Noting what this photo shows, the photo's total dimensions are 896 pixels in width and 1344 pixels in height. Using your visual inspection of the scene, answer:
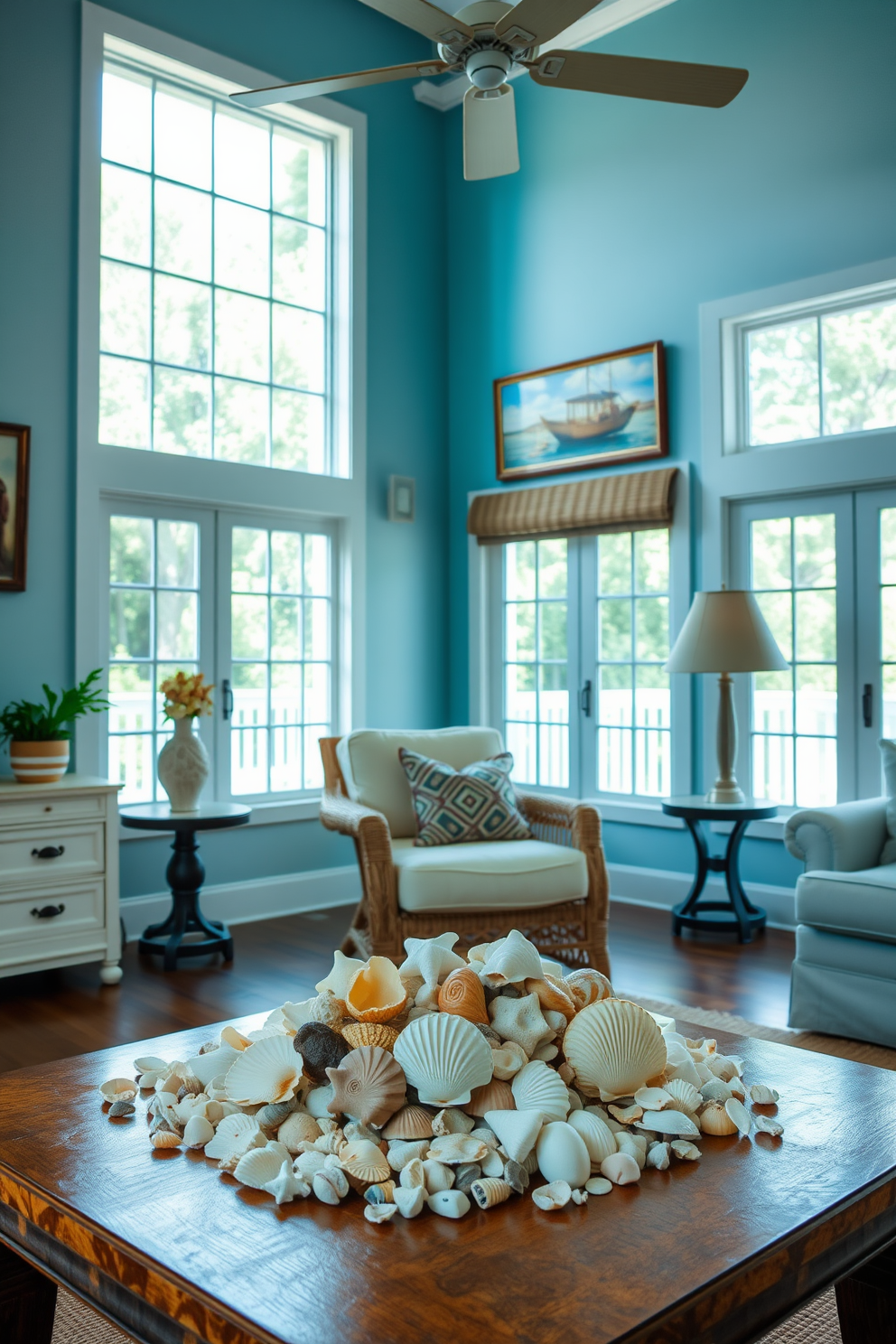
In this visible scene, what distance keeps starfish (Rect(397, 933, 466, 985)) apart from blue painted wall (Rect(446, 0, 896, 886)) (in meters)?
3.34

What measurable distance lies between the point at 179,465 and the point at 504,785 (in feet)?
6.58

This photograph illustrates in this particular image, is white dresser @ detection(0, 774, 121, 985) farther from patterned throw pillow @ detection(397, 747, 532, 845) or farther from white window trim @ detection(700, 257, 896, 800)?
white window trim @ detection(700, 257, 896, 800)

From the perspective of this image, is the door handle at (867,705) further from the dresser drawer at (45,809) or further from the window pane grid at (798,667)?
the dresser drawer at (45,809)

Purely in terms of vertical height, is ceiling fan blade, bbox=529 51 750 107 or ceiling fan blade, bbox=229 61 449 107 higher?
ceiling fan blade, bbox=229 61 449 107

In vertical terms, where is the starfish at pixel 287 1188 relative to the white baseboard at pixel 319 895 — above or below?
above

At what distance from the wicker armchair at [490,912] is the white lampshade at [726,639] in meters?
0.86

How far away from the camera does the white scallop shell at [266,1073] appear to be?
1.31 m

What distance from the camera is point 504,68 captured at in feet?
7.98

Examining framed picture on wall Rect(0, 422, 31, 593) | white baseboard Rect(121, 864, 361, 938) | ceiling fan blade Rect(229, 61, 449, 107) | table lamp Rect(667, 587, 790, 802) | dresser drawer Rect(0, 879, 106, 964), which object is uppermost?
ceiling fan blade Rect(229, 61, 449, 107)

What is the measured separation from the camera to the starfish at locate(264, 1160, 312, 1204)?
1148 millimetres

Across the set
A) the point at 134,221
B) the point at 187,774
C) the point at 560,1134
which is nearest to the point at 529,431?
the point at 134,221

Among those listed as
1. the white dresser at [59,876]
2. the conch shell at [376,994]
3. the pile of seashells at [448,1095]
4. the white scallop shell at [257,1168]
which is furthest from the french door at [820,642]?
the white scallop shell at [257,1168]

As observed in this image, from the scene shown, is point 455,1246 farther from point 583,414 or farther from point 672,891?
point 583,414

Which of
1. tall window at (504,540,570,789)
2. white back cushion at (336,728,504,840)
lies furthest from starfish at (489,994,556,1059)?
tall window at (504,540,570,789)
